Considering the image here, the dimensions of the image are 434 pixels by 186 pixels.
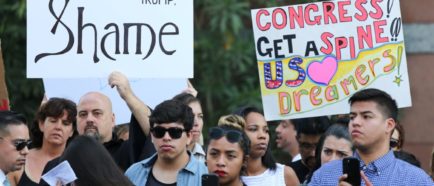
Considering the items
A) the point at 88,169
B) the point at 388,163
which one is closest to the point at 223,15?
the point at 388,163

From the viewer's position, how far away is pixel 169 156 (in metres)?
8.81

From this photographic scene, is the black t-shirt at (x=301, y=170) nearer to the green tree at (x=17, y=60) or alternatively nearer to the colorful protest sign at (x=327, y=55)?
the colorful protest sign at (x=327, y=55)

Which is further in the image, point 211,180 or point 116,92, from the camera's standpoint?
point 116,92

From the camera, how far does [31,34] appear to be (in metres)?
10.1

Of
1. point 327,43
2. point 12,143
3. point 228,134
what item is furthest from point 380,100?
point 327,43

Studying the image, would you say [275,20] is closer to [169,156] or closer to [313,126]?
[313,126]

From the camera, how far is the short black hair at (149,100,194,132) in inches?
349

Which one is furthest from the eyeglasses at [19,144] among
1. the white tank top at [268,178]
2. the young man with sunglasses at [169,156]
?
the white tank top at [268,178]

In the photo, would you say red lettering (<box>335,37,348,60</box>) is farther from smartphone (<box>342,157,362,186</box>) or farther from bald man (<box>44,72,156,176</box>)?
smartphone (<box>342,157,362,186</box>)

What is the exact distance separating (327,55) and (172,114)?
209cm

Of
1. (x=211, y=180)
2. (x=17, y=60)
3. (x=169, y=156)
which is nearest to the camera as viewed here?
(x=211, y=180)

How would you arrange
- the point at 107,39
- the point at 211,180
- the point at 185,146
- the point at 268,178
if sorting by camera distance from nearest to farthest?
the point at 211,180, the point at 185,146, the point at 268,178, the point at 107,39

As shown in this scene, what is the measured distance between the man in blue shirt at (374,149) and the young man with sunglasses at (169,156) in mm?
908

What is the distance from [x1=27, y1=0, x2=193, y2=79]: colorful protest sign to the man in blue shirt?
2106mm
